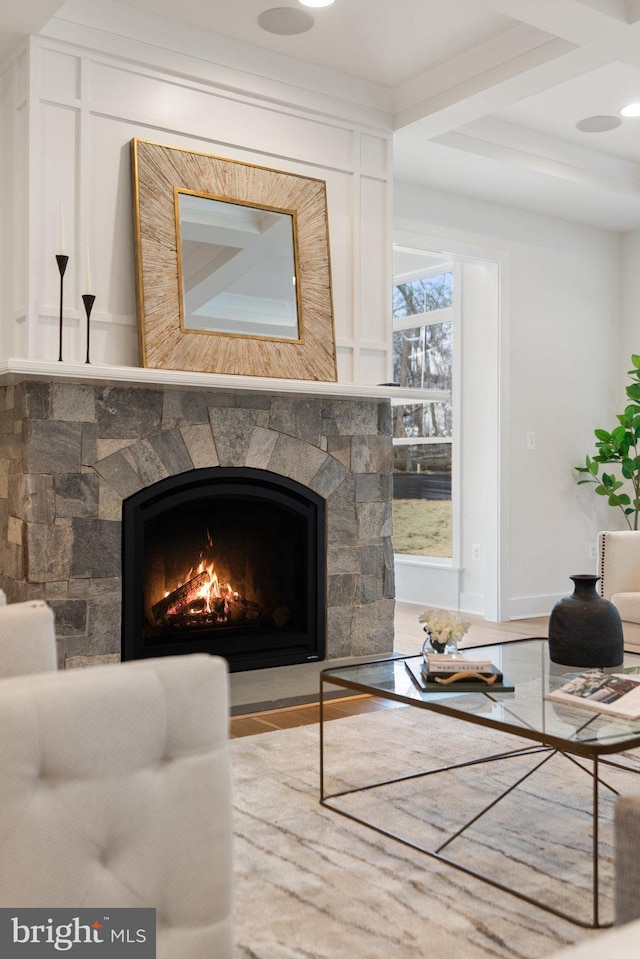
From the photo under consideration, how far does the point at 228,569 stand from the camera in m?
4.32

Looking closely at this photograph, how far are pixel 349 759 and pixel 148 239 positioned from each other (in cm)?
219

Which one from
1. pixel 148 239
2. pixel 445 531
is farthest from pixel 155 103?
pixel 445 531

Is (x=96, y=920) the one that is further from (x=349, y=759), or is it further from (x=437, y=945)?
(x=349, y=759)

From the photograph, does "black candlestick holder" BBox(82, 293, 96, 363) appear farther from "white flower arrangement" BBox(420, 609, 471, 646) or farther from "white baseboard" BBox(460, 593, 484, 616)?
"white baseboard" BBox(460, 593, 484, 616)

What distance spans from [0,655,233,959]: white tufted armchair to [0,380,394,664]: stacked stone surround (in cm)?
252

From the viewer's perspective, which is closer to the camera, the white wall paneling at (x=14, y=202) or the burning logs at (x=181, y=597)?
the white wall paneling at (x=14, y=202)

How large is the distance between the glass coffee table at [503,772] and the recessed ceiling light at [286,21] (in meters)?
2.64

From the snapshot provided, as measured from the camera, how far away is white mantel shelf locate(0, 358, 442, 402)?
132 inches

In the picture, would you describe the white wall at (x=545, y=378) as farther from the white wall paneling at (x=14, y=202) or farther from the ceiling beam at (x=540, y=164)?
the white wall paneling at (x=14, y=202)

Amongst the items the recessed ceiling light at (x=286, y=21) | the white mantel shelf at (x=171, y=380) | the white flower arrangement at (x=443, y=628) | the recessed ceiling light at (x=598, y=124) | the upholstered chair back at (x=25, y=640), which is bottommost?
the white flower arrangement at (x=443, y=628)

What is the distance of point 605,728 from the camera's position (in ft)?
6.93

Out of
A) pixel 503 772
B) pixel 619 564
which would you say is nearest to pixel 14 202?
pixel 503 772

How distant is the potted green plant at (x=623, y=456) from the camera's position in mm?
6047

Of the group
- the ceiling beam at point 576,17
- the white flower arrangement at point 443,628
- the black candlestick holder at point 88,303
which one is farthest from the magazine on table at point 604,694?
the ceiling beam at point 576,17
